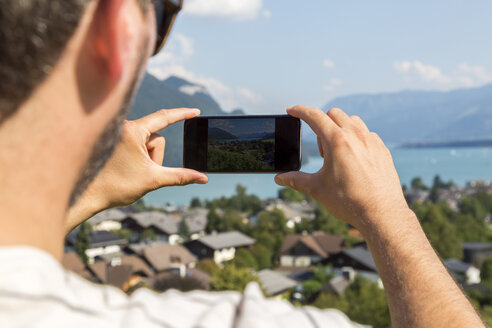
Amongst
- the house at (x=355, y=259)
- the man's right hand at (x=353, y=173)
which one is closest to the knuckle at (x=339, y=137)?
→ the man's right hand at (x=353, y=173)

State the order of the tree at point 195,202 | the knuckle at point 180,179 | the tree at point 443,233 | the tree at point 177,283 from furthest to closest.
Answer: the tree at point 195,202 → the tree at point 443,233 → the tree at point 177,283 → the knuckle at point 180,179

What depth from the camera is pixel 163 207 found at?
5784cm

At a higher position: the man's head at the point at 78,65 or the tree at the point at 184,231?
the man's head at the point at 78,65

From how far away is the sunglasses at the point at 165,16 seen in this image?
0.74 m

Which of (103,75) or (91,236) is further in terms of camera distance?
(91,236)

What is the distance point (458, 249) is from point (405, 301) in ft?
137

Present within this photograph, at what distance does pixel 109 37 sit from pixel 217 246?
1400 inches

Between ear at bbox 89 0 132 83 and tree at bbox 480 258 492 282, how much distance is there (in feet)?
125

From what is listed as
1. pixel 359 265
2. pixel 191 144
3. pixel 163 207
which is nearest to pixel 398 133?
pixel 163 207

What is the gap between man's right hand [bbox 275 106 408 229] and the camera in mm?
1162

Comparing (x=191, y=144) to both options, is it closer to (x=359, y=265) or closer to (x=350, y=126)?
(x=350, y=126)

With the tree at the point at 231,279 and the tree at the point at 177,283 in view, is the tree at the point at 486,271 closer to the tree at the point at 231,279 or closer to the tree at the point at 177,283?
the tree at the point at 231,279

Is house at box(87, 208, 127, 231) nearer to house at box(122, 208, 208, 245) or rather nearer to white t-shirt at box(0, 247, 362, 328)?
house at box(122, 208, 208, 245)

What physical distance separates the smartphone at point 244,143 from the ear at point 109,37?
1.02 m
